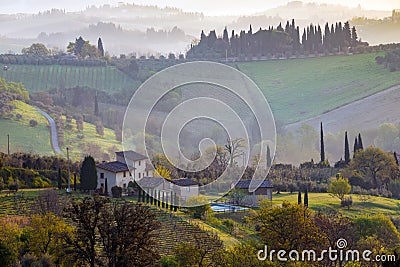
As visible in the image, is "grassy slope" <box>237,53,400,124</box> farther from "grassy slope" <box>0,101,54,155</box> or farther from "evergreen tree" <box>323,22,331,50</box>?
"grassy slope" <box>0,101,54,155</box>

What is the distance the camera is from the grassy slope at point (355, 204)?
128 feet

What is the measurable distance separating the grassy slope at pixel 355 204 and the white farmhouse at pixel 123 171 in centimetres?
657

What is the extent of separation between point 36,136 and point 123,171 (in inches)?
1099

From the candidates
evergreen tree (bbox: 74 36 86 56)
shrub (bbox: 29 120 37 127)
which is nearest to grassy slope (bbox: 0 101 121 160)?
shrub (bbox: 29 120 37 127)

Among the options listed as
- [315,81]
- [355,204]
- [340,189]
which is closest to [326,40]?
[315,81]

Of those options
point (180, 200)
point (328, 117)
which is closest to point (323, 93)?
point (328, 117)

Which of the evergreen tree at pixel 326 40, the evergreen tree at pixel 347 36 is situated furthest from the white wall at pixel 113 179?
the evergreen tree at pixel 347 36

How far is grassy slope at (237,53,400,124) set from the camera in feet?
304

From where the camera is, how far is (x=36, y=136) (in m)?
65.8

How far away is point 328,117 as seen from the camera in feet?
288

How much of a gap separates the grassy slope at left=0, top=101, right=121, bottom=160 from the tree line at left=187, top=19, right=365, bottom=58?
3784 centimetres

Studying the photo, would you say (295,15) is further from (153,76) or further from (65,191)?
(65,191)

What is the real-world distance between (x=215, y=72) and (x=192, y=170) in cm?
4855

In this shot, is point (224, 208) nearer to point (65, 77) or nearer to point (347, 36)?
point (65, 77)
